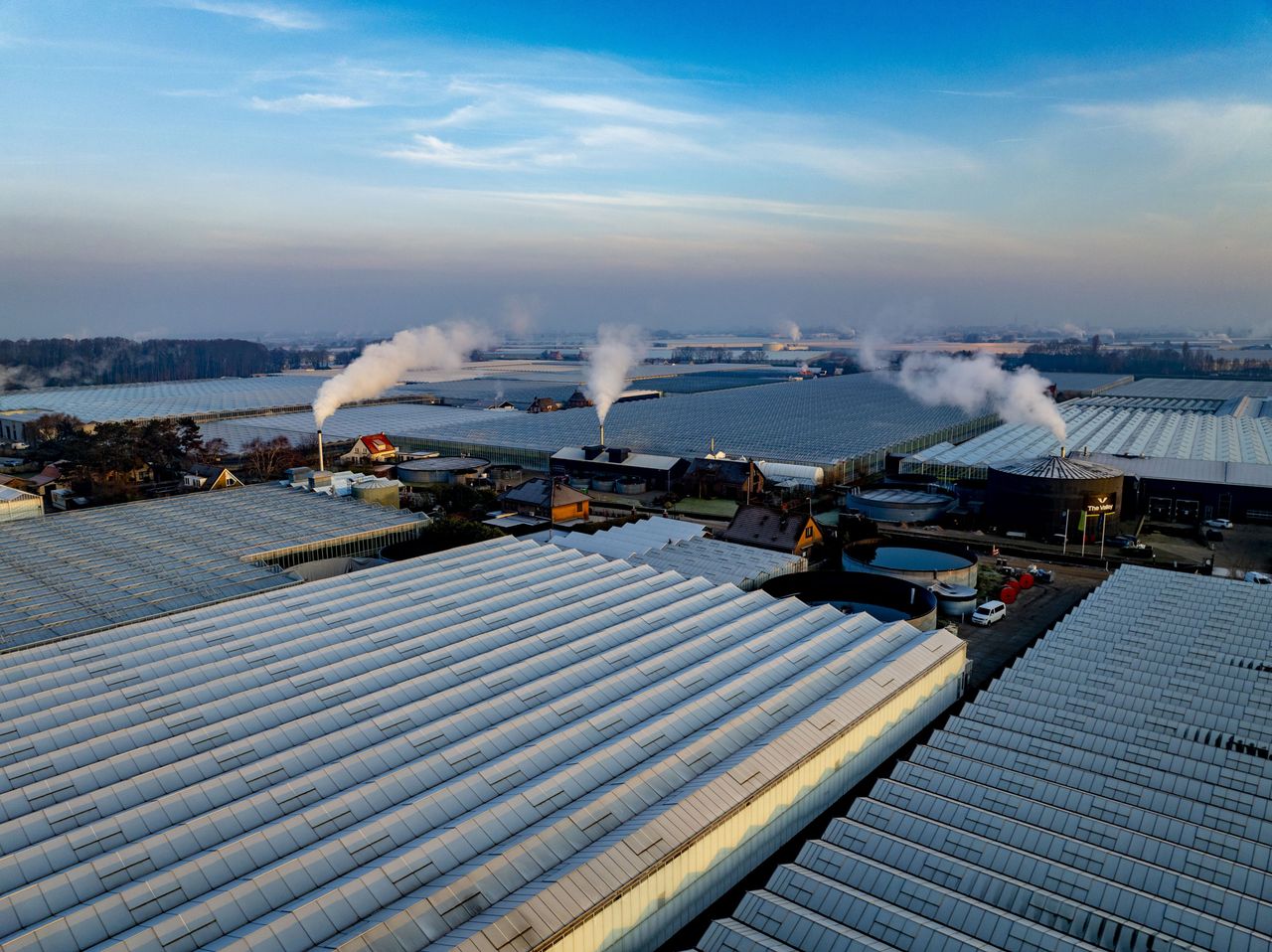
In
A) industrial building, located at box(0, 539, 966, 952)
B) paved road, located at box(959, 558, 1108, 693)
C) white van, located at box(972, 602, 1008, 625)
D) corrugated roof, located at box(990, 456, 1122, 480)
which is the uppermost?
corrugated roof, located at box(990, 456, 1122, 480)

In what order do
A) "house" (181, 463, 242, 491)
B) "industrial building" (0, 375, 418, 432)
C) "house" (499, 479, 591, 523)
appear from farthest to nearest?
"industrial building" (0, 375, 418, 432) → "house" (181, 463, 242, 491) → "house" (499, 479, 591, 523)

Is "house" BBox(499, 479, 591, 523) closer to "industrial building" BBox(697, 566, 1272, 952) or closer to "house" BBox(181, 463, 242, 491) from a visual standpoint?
"house" BBox(181, 463, 242, 491)

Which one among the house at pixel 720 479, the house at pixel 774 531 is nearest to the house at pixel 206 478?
the house at pixel 720 479

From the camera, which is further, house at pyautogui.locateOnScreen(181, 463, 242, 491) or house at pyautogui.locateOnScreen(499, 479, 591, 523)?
house at pyautogui.locateOnScreen(181, 463, 242, 491)

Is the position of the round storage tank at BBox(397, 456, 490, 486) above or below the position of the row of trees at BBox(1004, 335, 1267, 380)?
below

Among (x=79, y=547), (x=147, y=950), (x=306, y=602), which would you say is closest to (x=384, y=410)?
(x=79, y=547)

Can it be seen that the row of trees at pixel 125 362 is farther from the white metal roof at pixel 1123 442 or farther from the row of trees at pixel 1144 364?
the row of trees at pixel 1144 364

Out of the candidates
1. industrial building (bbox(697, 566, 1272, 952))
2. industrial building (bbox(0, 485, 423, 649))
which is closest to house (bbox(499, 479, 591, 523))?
industrial building (bbox(0, 485, 423, 649))
